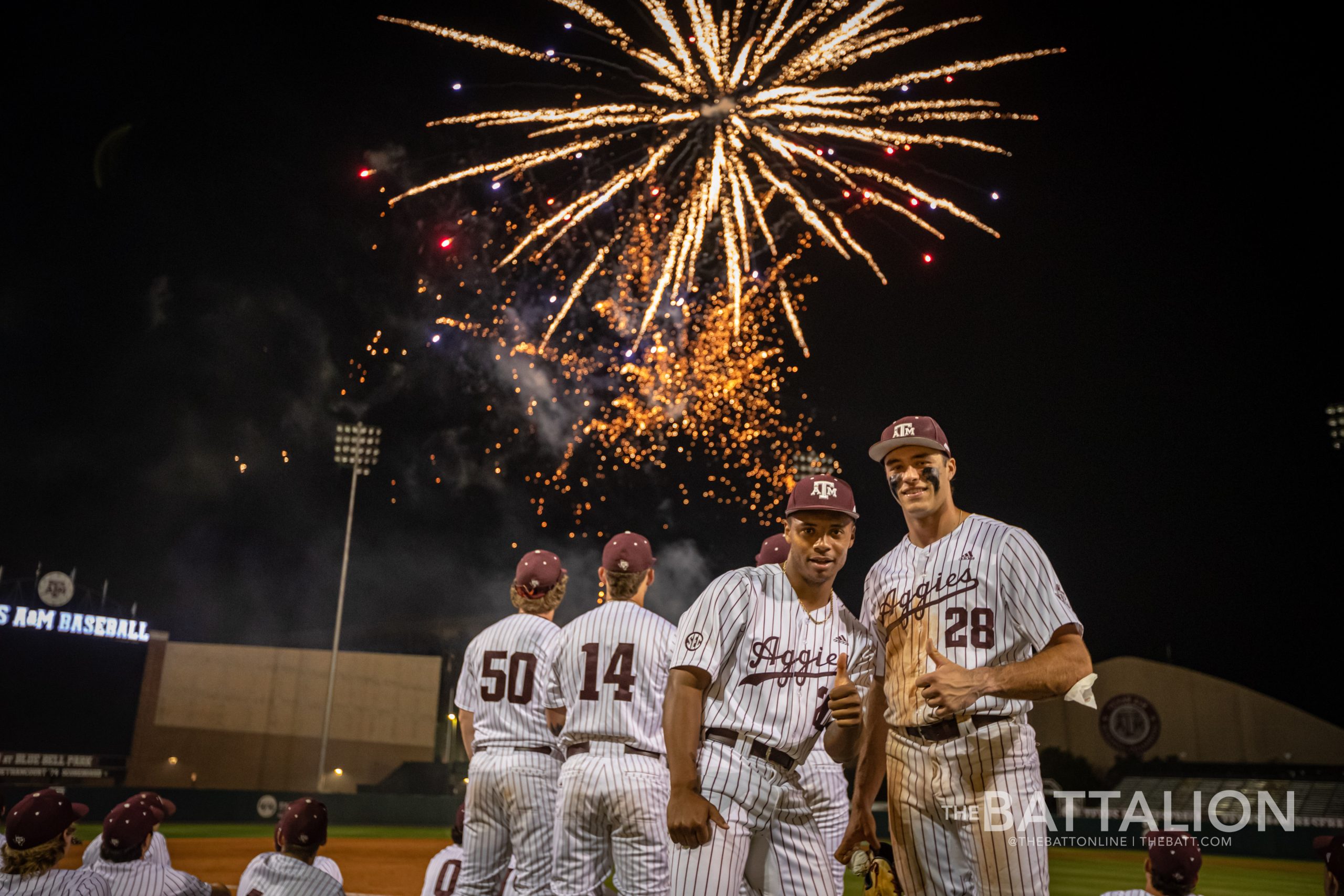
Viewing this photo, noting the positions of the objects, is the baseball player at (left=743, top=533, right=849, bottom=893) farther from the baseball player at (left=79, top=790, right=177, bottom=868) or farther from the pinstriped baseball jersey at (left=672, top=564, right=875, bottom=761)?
the baseball player at (left=79, top=790, right=177, bottom=868)

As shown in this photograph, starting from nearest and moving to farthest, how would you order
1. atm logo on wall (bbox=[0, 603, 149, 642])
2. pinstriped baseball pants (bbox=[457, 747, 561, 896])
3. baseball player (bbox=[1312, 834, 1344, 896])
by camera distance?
baseball player (bbox=[1312, 834, 1344, 896]) → pinstriped baseball pants (bbox=[457, 747, 561, 896]) → atm logo on wall (bbox=[0, 603, 149, 642])

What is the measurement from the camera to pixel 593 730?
204 inches

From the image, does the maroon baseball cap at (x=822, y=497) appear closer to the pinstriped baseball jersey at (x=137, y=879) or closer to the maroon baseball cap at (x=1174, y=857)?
the maroon baseball cap at (x=1174, y=857)

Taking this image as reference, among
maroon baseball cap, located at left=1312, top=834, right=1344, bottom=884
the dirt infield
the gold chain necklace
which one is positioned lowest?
the dirt infield

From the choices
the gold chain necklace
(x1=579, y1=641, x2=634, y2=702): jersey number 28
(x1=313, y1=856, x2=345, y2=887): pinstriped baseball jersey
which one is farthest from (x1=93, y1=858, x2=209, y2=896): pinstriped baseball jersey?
the gold chain necklace

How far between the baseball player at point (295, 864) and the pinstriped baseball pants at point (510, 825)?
3.16 feet

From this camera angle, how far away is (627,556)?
5.41 meters

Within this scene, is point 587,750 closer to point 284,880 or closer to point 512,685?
point 512,685

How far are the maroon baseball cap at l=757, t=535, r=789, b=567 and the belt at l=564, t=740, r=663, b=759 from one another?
165 cm

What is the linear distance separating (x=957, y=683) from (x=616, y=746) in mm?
2523

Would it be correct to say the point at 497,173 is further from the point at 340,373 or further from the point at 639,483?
the point at 639,483

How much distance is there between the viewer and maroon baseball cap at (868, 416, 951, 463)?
381 cm

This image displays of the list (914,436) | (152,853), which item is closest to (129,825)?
(152,853)

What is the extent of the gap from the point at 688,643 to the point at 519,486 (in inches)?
1576
